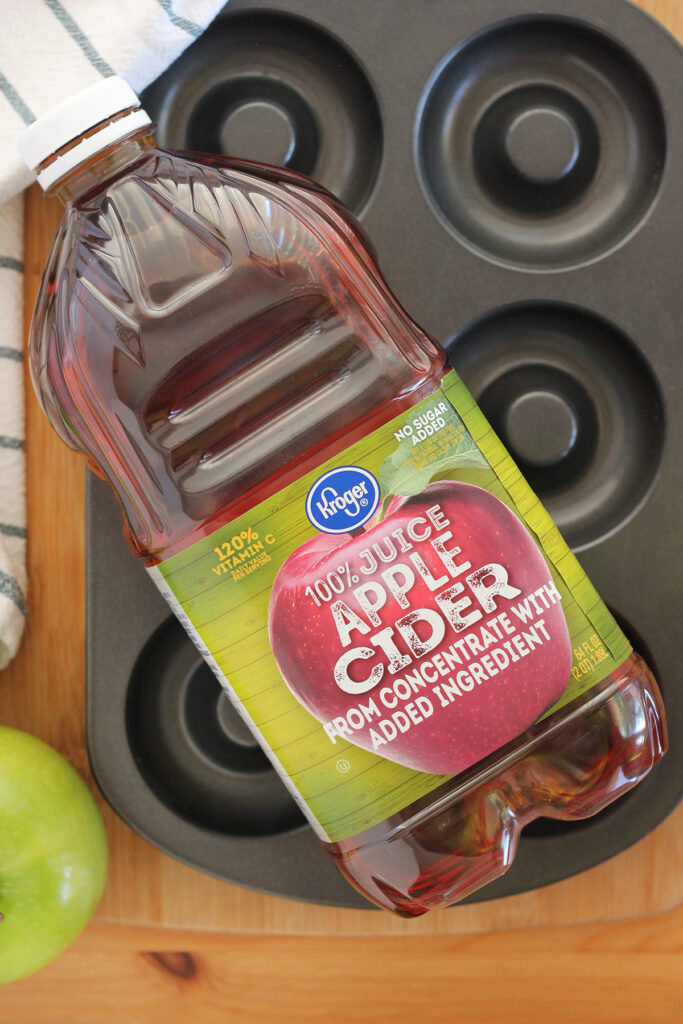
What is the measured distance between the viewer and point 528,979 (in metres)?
0.85

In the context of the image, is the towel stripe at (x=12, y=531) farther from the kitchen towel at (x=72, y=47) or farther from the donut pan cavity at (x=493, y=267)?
the kitchen towel at (x=72, y=47)

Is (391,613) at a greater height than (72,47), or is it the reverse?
(72,47)

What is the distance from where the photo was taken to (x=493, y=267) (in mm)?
758

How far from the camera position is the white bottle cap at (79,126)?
613 millimetres

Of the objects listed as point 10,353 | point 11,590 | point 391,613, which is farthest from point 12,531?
point 391,613

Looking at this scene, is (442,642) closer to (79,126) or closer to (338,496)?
(338,496)

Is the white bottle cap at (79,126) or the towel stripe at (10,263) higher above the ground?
the white bottle cap at (79,126)

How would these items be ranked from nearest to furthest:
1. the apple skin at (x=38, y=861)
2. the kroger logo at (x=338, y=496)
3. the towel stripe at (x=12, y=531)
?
1. the kroger logo at (x=338, y=496)
2. the apple skin at (x=38, y=861)
3. the towel stripe at (x=12, y=531)

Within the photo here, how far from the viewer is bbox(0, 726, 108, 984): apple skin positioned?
28.1 inches

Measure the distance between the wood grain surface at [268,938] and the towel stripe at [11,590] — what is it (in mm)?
24

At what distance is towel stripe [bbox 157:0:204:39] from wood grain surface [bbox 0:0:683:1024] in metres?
0.21

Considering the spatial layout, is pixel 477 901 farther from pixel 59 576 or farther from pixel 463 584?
pixel 59 576

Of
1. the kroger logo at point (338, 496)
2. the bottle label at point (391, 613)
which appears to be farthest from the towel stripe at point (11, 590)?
the kroger logo at point (338, 496)

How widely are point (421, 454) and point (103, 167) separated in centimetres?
35
